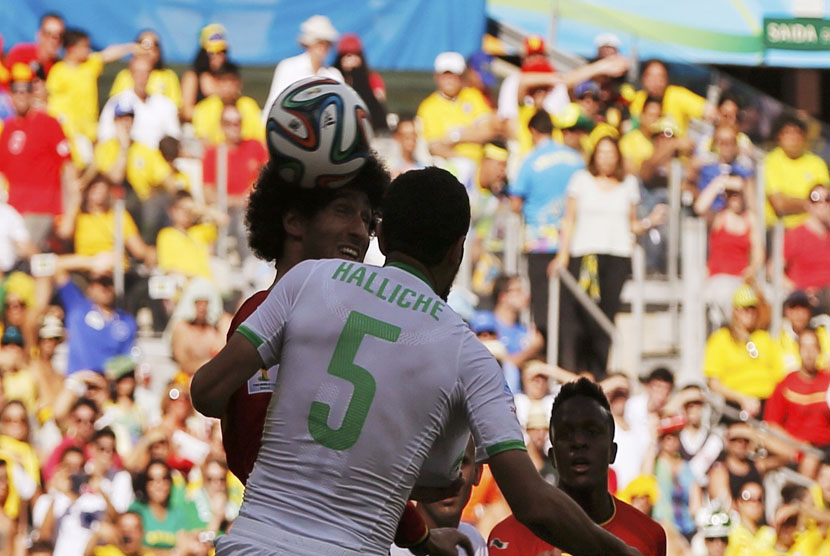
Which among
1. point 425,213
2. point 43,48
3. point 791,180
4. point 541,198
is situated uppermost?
point 43,48

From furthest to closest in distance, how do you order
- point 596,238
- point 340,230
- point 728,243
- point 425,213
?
point 728,243 → point 596,238 → point 340,230 → point 425,213

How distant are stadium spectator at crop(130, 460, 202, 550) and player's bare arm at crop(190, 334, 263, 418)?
332 inches

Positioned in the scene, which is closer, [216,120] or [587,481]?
[587,481]

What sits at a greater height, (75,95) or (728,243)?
(75,95)

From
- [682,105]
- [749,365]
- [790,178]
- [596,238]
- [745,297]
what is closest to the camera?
[596,238]

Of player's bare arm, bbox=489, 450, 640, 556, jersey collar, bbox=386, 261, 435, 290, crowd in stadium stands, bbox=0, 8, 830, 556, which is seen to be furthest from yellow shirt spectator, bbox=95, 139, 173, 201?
player's bare arm, bbox=489, 450, 640, 556

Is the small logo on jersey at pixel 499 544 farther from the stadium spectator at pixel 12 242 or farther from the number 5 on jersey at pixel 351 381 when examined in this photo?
the stadium spectator at pixel 12 242

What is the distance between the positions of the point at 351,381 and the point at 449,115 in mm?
10232

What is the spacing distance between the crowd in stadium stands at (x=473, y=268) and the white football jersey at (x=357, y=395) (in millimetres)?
8109

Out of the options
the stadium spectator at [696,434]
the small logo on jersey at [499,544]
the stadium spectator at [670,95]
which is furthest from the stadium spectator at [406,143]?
the small logo on jersey at [499,544]

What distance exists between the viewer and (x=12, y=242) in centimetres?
1281

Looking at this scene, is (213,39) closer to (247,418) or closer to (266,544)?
(247,418)

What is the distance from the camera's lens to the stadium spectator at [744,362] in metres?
13.5

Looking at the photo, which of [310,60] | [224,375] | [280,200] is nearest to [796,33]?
[310,60]
